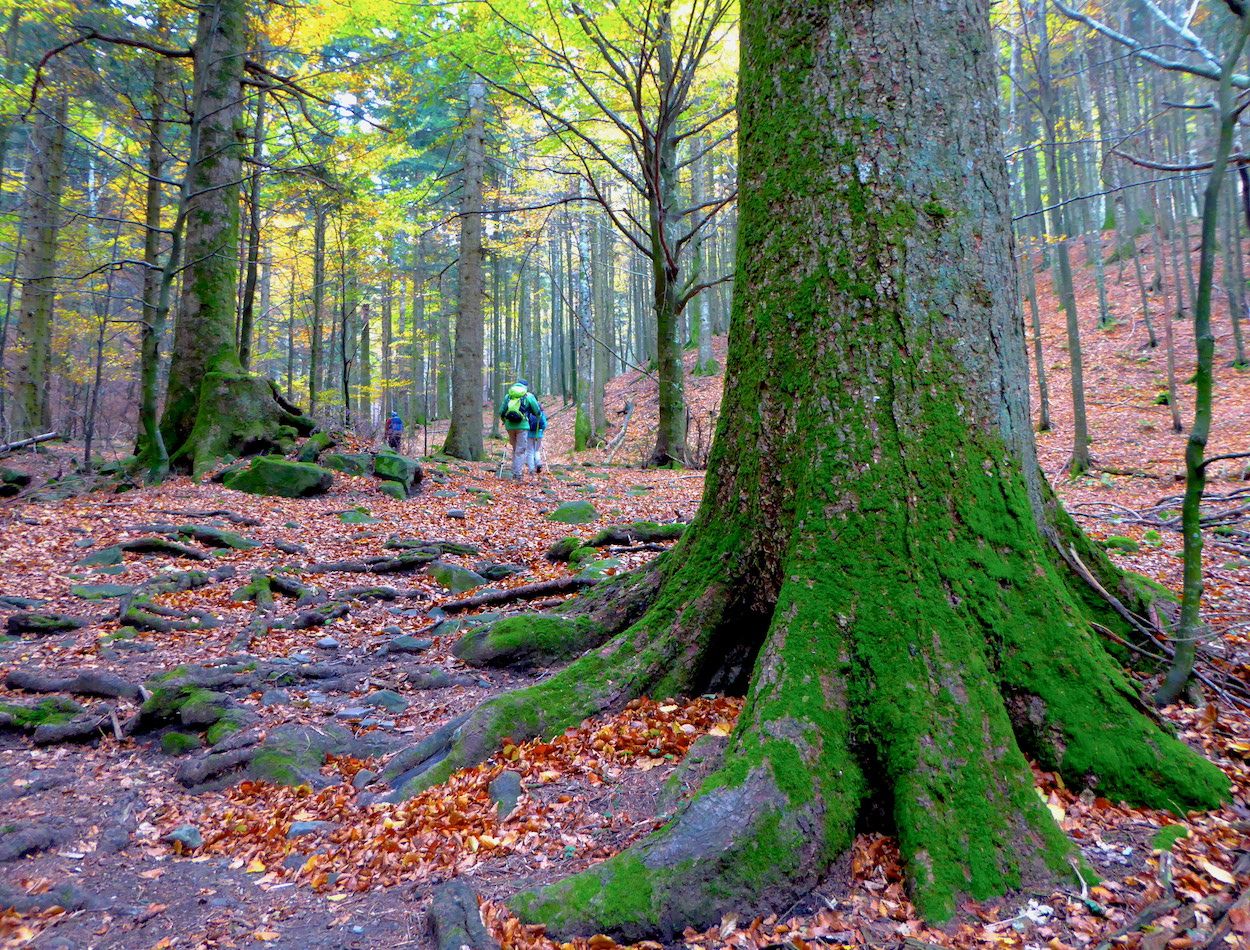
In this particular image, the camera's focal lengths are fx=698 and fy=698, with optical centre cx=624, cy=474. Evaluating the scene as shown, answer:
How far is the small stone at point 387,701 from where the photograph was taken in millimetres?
4547

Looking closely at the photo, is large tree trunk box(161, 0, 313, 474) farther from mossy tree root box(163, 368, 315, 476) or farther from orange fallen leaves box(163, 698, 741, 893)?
orange fallen leaves box(163, 698, 741, 893)

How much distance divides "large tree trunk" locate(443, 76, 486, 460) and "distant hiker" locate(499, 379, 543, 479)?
2614mm

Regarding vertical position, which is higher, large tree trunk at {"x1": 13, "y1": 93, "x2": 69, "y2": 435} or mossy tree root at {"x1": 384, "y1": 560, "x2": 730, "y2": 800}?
large tree trunk at {"x1": 13, "y1": 93, "x2": 69, "y2": 435}

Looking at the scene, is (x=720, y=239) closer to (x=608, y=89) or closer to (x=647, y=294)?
(x=647, y=294)

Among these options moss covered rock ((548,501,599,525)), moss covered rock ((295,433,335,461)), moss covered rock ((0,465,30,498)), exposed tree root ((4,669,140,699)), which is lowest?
exposed tree root ((4,669,140,699))

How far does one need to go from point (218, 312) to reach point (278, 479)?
3.62 meters

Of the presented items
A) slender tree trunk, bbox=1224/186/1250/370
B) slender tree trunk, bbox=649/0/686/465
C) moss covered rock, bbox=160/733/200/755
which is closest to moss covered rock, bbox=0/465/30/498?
moss covered rock, bbox=160/733/200/755

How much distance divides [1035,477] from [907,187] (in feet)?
4.84

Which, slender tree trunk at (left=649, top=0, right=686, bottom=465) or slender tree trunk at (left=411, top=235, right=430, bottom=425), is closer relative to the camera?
slender tree trunk at (left=649, top=0, right=686, bottom=465)

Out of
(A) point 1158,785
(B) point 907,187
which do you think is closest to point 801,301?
(B) point 907,187

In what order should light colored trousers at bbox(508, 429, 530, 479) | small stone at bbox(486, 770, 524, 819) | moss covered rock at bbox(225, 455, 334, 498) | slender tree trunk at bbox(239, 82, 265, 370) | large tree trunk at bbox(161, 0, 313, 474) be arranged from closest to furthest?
1. small stone at bbox(486, 770, 524, 819)
2. moss covered rock at bbox(225, 455, 334, 498)
3. large tree trunk at bbox(161, 0, 313, 474)
4. light colored trousers at bbox(508, 429, 530, 479)
5. slender tree trunk at bbox(239, 82, 265, 370)

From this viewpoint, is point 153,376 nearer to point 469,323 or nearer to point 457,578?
point 457,578

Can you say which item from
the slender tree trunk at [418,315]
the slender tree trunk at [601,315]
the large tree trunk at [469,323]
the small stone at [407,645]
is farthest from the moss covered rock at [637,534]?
the slender tree trunk at [418,315]

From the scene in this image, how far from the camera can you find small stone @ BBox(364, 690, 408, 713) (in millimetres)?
4547
